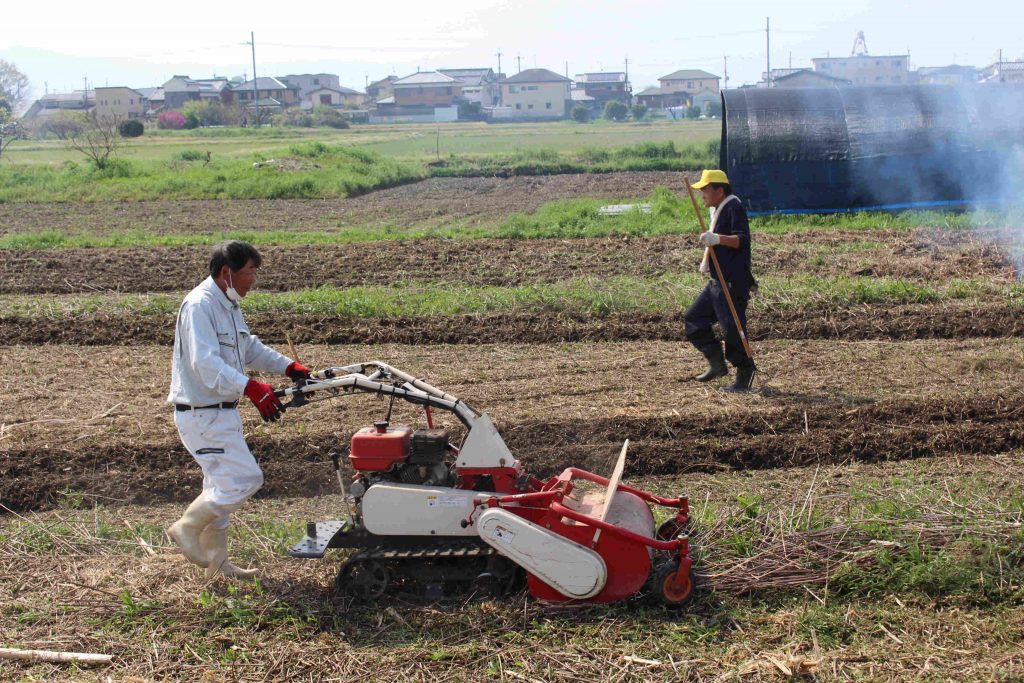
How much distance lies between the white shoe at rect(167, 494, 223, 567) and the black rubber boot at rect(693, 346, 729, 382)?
476cm

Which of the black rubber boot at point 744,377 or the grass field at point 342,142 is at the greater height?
the grass field at point 342,142

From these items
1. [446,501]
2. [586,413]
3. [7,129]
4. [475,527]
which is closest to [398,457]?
[446,501]

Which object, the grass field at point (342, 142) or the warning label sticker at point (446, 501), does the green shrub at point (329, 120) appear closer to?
the grass field at point (342, 142)

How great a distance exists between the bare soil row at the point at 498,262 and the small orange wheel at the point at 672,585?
8674mm

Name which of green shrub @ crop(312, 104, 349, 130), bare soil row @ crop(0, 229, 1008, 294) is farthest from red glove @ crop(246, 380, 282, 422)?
green shrub @ crop(312, 104, 349, 130)

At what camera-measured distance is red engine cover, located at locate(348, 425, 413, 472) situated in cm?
504

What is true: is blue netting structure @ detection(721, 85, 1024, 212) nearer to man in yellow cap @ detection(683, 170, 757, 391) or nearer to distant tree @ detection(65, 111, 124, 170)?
man in yellow cap @ detection(683, 170, 757, 391)

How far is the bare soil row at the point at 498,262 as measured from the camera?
43.8 feet

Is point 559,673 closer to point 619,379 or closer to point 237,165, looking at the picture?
point 619,379

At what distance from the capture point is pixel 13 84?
291ft

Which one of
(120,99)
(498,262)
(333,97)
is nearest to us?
(498,262)

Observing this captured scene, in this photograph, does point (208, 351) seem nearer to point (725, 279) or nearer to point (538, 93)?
point (725, 279)

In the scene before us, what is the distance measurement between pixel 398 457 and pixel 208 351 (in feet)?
3.42

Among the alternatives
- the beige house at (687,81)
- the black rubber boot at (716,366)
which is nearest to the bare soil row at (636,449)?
the black rubber boot at (716,366)
